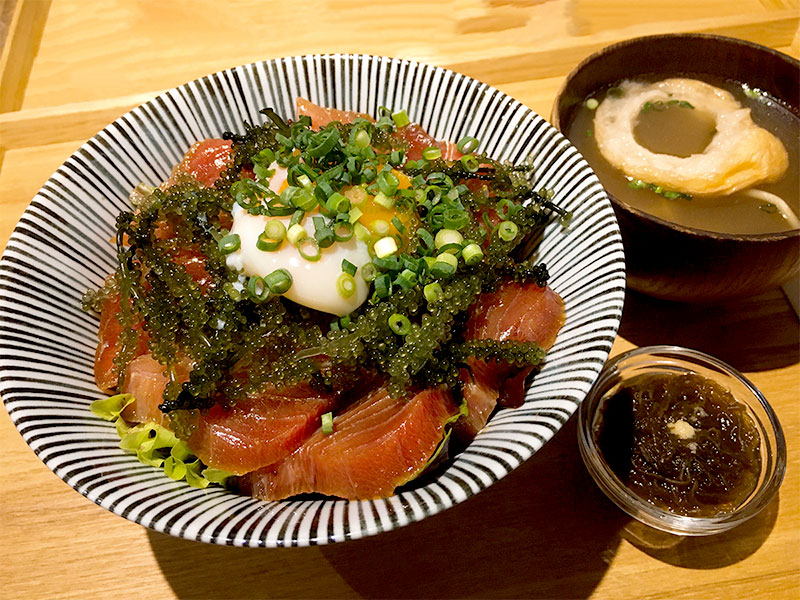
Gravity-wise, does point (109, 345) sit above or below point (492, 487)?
above

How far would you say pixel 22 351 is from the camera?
1.54m

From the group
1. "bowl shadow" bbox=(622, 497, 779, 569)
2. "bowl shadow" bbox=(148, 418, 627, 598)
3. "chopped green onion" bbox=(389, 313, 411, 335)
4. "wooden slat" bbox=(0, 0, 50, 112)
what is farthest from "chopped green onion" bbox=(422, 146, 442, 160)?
"wooden slat" bbox=(0, 0, 50, 112)

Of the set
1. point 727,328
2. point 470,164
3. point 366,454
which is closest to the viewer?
point 366,454

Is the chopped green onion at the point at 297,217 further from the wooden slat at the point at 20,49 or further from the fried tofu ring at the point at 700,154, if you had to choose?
the wooden slat at the point at 20,49

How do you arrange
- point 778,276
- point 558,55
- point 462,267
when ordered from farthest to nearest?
point 558,55 → point 778,276 → point 462,267

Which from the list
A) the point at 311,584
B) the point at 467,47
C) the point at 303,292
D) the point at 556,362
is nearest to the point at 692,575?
the point at 556,362

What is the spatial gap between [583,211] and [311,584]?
54.5 inches

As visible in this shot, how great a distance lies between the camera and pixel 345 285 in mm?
1574

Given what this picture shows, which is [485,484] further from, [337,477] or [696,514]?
[696,514]

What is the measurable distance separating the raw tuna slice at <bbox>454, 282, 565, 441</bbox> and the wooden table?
44 cm

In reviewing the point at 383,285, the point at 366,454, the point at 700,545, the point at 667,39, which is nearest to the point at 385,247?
the point at 383,285

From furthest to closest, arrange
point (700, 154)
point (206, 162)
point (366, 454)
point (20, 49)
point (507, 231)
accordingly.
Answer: point (20, 49) < point (700, 154) < point (206, 162) < point (507, 231) < point (366, 454)

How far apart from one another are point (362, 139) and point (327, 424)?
34.7 inches

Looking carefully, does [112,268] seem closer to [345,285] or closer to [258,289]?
[258,289]
